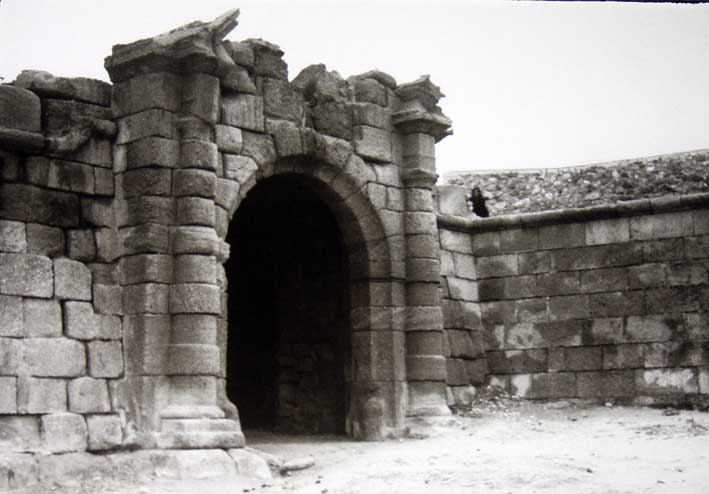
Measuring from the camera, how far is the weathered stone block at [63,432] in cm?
823

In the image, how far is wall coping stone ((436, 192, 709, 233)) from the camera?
1252 centimetres

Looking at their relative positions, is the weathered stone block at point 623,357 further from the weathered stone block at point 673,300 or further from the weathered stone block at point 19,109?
the weathered stone block at point 19,109

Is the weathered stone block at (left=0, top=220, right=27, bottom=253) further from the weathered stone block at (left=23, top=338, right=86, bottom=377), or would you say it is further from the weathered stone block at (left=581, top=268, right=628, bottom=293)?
the weathered stone block at (left=581, top=268, right=628, bottom=293)

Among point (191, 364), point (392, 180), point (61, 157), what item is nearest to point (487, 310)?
point (392, 180)

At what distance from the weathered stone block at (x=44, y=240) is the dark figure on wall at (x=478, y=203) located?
330 inches

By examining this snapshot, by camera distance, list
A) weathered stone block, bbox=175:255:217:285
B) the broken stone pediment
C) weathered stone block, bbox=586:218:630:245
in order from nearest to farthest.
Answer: weathered stone block, bbox=175:255:217:285
the broken stone pediment
weathered stone block, bbox=586:218:630:245

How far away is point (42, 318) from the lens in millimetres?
8453

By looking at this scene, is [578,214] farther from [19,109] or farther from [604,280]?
[19,109]

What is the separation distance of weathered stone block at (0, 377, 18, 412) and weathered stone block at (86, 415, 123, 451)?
69 cm

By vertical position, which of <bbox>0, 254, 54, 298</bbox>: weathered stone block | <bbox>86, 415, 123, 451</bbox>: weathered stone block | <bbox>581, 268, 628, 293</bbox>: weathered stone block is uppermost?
<bbox>581, 268, 628, 293</bbox>: weathered stone block

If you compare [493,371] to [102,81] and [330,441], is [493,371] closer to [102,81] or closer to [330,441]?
[330,441]

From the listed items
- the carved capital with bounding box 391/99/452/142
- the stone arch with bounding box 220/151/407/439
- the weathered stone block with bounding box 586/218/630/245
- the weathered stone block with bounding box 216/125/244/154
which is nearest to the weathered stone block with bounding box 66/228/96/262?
the weathered stone block with bounding box 216/125/244/154

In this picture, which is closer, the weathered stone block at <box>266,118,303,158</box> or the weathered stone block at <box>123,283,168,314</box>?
the weathered stone block at <box>123,283,168,314</box>

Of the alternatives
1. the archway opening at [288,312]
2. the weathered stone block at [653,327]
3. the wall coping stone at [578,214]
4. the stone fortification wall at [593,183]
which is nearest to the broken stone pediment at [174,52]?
the archway opening at [288,312]
